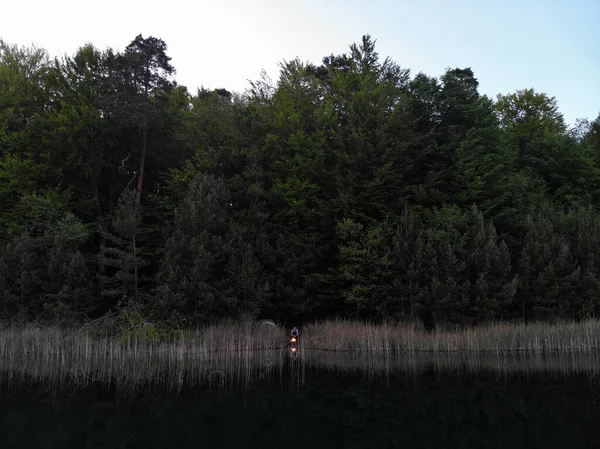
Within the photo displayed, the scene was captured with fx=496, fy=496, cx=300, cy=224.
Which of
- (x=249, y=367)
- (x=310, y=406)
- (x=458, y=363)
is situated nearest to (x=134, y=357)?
(x=249, y=367)

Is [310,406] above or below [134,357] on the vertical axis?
below

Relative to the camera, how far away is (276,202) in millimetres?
28422

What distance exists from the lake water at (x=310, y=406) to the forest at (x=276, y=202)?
7.07 m

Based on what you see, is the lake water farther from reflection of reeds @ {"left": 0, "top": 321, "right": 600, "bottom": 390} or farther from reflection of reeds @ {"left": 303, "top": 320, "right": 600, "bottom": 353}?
reflection of reeds @ {"left": 303, "top": 320, "right": 600, "bottom": 353}

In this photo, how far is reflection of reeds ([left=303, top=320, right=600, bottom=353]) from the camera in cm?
2047

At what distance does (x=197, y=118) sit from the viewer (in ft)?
103

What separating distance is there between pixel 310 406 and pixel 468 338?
37.3 ft

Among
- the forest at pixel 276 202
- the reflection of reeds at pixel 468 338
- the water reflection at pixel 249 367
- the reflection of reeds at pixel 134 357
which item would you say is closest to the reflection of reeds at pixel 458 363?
the water reflection at pixel 249 367

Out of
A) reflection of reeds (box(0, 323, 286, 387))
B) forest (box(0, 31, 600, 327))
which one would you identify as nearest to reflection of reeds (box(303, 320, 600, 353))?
forest (box(0, 31, 600, 327))

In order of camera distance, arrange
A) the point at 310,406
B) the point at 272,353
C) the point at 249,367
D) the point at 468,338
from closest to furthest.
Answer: the point at 310,406, the point at 249,367, the point at 468,338, the point at 272,353

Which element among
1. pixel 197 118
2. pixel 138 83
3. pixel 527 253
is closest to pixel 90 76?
pixel 138 83

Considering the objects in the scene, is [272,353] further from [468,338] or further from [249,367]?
[468,338]

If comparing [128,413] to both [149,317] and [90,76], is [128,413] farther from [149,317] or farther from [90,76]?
[90,76]

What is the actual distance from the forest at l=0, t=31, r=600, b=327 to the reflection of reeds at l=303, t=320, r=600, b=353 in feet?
6.65
